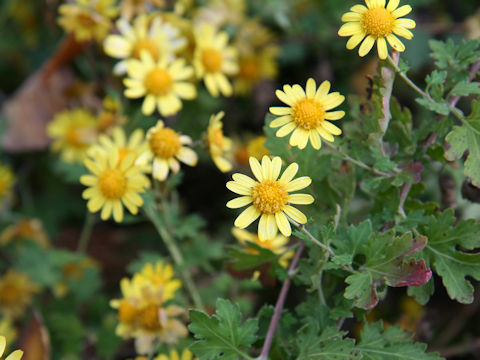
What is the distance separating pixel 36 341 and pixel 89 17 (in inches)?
53.0

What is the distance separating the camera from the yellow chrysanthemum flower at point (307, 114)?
1.36m

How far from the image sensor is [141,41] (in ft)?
7.04

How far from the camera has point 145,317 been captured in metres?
1.65

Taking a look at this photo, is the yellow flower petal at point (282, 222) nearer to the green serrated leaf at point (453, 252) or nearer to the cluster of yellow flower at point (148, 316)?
the green serrated leaf at point (453, 252)

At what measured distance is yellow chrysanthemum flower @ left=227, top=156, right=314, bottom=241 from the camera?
4.21 ft

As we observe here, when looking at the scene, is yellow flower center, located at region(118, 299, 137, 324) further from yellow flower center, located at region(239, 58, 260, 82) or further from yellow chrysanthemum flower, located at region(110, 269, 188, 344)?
yellow flower center, located at region(239, 58, 260, 82)

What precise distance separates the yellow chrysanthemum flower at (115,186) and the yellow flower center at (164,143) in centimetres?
9

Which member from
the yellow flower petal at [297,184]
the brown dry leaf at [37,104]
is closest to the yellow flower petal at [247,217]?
the yellow flower petal at [297,184]

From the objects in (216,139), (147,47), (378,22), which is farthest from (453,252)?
(147,47)

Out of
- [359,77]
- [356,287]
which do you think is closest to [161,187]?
[356,287]

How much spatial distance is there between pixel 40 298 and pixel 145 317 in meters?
0.99

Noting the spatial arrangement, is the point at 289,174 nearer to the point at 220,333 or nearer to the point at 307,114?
the point at 307,114

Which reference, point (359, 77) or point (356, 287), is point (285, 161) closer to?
point (356, 287)

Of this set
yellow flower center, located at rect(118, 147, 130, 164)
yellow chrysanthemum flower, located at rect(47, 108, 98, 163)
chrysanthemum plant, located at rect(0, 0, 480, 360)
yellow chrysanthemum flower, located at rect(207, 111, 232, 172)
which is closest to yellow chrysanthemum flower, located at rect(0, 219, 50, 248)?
chrysanthemum plant, located at rect(0, 0, 480, 360)
